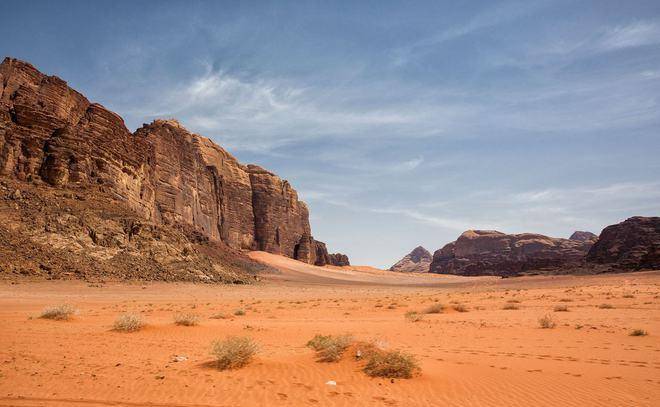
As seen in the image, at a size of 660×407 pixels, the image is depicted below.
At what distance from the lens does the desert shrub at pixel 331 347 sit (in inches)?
330

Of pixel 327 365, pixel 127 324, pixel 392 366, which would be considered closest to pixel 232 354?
pixel 327 365

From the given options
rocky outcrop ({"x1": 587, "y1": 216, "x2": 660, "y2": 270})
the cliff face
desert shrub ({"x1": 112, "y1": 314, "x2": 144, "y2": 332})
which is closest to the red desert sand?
desert shrub ({"x1": 112, "y1": 314, "x2": 144, "y2": 332})

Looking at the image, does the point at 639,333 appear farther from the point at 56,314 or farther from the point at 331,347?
the point at 56,314

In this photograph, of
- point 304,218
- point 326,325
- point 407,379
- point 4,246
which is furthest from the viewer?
point 304,218

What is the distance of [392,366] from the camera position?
24.2ft

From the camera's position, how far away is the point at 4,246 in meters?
29.6

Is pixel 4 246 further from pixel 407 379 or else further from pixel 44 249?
pixel 407 379

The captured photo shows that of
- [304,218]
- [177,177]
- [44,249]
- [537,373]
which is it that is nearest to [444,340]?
[537,373]

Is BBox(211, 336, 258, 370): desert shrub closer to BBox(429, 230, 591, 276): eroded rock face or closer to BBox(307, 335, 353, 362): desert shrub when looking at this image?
BBox(307, 335, 353, 362): desert shrub

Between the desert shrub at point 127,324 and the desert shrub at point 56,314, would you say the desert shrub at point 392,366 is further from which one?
the desert shrub at point 56,314

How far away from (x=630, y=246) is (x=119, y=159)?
94697 mm

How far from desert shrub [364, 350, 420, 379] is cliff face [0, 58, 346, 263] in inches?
1609

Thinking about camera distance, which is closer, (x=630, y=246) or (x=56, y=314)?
(x=56, y=314)

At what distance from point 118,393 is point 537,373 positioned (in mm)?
7406
